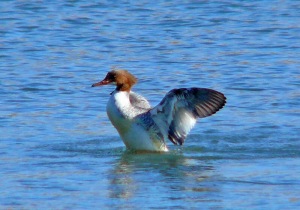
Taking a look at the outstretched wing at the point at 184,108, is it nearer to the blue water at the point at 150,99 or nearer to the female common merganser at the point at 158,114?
the female common merganser at the point at 158,114

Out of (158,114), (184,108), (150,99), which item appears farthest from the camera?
(150,99)

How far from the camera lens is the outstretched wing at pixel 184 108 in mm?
10598

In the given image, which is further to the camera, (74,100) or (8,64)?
(8,64)

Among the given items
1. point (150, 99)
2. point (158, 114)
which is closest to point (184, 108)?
point (158, 114)

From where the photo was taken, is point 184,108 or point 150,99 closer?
point 184,108

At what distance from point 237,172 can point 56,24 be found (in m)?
10.2

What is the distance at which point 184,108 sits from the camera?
10.7 meters

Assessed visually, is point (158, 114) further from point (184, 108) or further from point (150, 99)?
point (150, 99)

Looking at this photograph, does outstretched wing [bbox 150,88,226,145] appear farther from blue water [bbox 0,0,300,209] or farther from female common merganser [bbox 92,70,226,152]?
blue water [bbox 0,0,300,209]

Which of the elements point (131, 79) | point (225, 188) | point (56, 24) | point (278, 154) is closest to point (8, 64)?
point (56, 24)

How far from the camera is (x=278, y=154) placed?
10.4 meters

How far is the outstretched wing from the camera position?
34.8ft

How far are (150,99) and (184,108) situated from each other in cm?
271

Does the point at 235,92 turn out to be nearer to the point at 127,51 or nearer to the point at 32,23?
the point at 127,51
